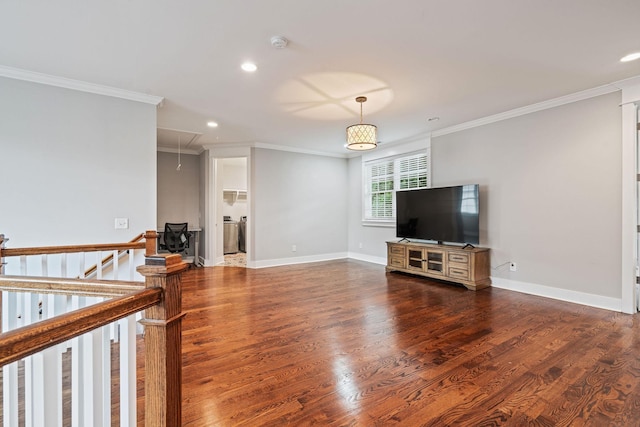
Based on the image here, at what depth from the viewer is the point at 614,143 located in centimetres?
348

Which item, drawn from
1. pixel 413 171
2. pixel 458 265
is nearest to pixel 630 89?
pixel 458 265

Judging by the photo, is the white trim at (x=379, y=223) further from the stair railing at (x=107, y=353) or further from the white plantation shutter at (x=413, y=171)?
the stair railing at (x=107, y=353)

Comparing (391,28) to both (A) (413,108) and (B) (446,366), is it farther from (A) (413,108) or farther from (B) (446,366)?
(B) (446,366)

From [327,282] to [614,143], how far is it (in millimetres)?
4118

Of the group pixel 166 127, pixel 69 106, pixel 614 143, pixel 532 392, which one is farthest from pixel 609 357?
pixel 166 127

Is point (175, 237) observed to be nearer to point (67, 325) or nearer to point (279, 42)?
point (279, 42)

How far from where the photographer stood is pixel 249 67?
297 cm

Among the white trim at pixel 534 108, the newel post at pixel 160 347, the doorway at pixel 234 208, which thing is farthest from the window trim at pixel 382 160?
the newel post at pixel 160 347

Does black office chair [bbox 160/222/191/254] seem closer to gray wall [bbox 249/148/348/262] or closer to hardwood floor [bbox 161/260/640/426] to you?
gray wall [bbox 249/148/348/262]

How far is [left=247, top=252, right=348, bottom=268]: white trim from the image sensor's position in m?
6.22

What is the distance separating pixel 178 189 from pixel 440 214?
571 centimetres

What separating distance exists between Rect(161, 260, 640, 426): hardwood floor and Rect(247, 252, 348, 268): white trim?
213 centimetres

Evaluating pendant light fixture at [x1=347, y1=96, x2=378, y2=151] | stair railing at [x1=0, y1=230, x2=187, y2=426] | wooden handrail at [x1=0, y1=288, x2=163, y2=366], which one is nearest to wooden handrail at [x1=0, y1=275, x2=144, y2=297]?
stair railing at [x1=0, y1=230, x2=187, y2=426]

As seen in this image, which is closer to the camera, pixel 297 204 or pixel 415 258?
pixel 415 258
